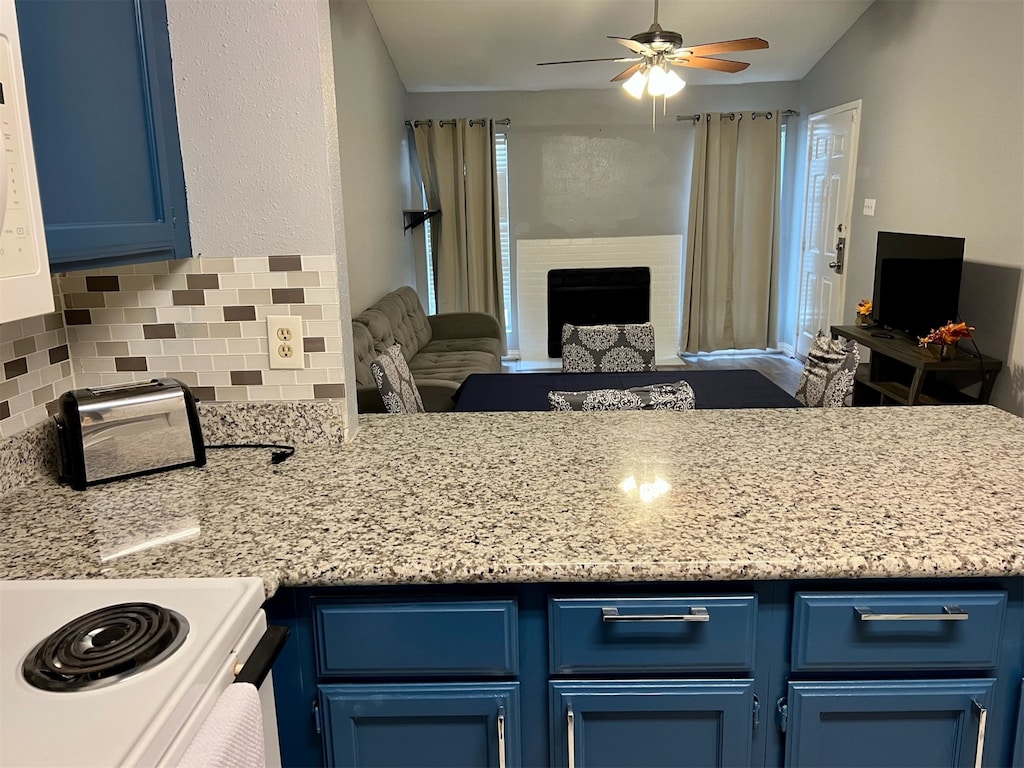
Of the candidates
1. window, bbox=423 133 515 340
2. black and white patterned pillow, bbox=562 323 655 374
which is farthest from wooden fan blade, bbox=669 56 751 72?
window, bbox=423 133 515 340

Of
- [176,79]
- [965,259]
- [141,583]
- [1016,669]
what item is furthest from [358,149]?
[1016,669]

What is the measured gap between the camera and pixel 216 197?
1.60 metres

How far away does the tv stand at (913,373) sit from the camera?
387 centimetres

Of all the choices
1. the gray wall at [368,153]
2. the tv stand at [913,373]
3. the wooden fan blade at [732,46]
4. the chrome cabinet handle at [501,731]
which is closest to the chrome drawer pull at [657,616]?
the chrome cabinet handle at [501,731]

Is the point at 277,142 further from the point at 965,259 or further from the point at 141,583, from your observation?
the point at 965,259

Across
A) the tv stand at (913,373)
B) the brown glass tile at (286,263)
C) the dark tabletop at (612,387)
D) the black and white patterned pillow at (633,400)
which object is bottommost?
the tv stand at (913,373)

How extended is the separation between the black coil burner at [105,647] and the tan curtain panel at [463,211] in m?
5.79

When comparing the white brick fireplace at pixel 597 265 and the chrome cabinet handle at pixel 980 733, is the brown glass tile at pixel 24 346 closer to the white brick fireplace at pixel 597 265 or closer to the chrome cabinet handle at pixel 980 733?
the chrome cabinet handle at pixel 980 733

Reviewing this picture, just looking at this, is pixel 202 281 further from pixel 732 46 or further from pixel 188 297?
pixel 732 46

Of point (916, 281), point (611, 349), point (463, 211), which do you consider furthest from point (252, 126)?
point (463, 211)

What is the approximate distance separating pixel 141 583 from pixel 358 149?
4124 mm

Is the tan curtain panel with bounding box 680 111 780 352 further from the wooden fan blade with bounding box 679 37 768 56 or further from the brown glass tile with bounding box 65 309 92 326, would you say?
the brown glass tile with bounding box 65 309 92 326

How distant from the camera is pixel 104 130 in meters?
1.25

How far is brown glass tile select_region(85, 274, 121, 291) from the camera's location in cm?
161
